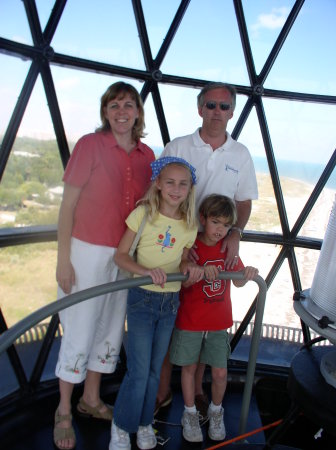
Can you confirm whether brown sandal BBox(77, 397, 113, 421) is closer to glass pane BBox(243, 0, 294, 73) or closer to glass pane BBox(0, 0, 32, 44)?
glass pane BBox(0, 0, 32, 44)

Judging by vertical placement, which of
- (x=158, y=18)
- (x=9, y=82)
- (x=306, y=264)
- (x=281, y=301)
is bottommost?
(x=281, y=301)

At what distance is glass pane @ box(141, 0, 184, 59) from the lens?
3922 millimetres

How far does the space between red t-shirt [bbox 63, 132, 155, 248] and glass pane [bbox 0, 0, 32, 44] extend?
1.21 metres

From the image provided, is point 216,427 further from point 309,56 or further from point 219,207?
point 309,56

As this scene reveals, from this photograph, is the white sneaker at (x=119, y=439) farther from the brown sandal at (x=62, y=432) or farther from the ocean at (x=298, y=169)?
the ocean at (x=298, y=169)

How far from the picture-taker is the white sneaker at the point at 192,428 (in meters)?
3.45

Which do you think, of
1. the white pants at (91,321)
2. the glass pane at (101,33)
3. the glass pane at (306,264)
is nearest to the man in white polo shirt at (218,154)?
the white pants at (91,321)

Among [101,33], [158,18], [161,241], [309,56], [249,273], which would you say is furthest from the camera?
[309,56]

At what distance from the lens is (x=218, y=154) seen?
3.18 meters

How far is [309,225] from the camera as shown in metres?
4.87

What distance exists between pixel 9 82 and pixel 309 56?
11.2 feet

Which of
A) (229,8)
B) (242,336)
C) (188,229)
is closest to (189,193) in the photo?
(188,229)

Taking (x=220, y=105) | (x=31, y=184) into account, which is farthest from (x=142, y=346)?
(x=220, y=105)

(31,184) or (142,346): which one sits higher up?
(31,184)
